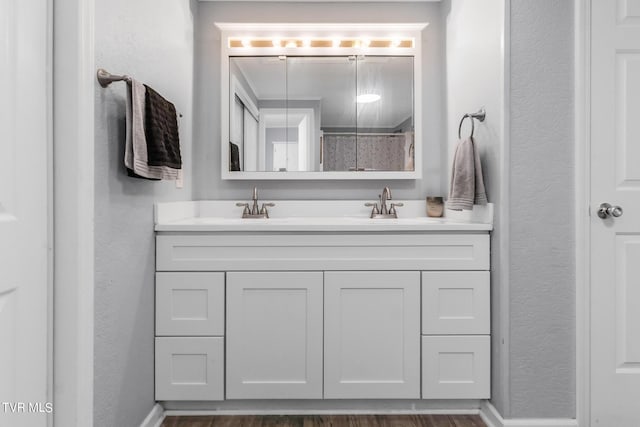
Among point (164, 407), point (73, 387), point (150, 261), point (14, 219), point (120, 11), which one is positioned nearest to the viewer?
point (14, 219)

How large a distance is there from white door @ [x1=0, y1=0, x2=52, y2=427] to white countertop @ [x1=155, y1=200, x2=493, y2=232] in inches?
25.9

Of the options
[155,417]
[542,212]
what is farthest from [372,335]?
[155,417]

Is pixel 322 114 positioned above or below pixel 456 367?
above

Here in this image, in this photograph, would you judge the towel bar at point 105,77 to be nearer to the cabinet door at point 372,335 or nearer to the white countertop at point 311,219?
the white countertop at point 311,219

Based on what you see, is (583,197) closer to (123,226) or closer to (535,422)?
(535,422)

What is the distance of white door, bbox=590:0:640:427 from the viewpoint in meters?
1.72

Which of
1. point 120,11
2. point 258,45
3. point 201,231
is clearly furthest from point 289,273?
point 258,45

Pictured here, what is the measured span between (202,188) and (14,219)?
1.36 m

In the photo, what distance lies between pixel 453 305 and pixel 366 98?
120 cm

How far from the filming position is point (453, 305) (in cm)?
187

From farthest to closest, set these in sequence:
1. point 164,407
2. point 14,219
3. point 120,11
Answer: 1. point 164,407
2. point 120,11
3. point 14,219

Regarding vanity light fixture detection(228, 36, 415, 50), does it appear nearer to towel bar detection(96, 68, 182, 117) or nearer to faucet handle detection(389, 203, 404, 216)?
faucet handle detection(389, 203, 404, 216)

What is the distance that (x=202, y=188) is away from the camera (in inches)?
96.9

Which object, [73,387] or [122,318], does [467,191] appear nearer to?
[122,318]
